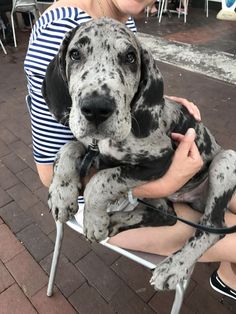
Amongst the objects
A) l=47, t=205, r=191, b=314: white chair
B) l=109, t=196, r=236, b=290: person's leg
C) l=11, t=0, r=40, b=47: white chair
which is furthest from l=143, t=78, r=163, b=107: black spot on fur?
l=11, t=0, r=40, b=47: white chair

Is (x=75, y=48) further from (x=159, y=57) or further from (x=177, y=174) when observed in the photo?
(x=159, y=57)

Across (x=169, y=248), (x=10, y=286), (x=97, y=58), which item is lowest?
(x=10, y=286)

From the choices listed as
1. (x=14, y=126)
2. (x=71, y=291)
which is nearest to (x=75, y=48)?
(x=71, y=291)

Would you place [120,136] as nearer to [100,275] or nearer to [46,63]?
[46,63]

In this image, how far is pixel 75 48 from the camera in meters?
1.92

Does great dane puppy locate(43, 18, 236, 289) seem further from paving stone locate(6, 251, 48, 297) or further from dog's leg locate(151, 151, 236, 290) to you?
paving stone locate(6, 251, 48, 297)

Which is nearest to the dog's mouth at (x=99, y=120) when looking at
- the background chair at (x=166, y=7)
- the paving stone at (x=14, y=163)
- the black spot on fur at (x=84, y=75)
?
the black spot on fur at (x=84, y=75)

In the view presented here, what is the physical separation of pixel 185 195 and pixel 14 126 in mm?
3931

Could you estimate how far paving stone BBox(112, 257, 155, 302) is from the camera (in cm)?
319

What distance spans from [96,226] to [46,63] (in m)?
1.10

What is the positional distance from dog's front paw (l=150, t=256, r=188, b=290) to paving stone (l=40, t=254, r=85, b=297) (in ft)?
4.30

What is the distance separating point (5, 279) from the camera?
333 cm

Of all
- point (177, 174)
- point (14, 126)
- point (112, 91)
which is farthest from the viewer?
point (14, 126)

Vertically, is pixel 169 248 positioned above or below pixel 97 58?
below
